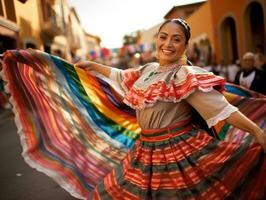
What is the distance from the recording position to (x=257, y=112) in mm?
3650

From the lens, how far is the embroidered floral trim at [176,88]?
255cm

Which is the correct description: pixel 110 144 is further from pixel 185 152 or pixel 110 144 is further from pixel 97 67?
pixel 185 152

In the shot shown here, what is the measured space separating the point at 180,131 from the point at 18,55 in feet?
5.35

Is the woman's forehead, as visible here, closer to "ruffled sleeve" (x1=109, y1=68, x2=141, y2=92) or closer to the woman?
the woman

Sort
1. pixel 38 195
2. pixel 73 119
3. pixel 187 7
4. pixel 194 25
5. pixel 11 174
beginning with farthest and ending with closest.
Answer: pixel 187 7, pixel 194 25, pixel 11 174, pixel 38 195, pixel 73 119

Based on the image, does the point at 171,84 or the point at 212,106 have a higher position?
the point at 171,84

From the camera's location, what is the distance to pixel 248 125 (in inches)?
95.7

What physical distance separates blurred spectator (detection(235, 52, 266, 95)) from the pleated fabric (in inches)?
112

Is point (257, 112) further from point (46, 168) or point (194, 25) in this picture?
point (194, 25)

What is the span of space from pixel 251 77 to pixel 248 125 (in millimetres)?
4534

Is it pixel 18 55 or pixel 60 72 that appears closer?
pixel 18 55

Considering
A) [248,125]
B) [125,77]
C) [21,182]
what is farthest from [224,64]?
[248,125]

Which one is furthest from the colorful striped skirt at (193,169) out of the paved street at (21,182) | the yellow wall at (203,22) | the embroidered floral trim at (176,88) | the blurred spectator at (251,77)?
the yellow wall at (203,22)

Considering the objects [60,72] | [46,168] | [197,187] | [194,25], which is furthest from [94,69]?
[194,25]
